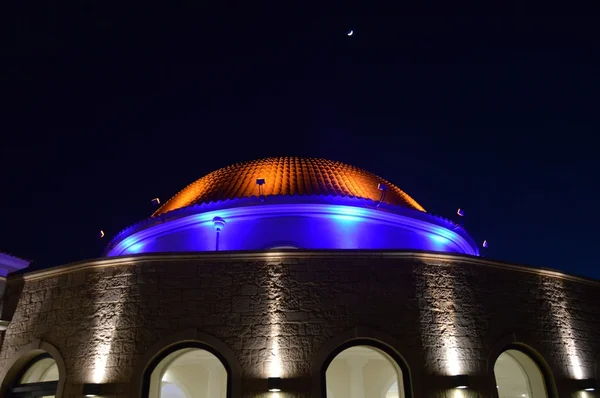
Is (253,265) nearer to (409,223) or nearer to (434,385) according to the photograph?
(434,385)

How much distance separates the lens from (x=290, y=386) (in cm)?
913

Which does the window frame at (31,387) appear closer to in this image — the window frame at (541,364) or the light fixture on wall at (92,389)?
the light fixture on wall at (92,389)

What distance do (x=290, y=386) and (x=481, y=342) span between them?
369cm

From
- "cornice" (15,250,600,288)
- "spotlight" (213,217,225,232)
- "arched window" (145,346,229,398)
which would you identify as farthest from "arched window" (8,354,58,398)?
"spotlight" (213,217,225,232)

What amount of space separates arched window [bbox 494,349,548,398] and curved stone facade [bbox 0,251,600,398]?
0.20 meters

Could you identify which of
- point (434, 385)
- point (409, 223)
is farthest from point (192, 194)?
point (434, 385)

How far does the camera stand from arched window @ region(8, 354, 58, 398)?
10.1 m

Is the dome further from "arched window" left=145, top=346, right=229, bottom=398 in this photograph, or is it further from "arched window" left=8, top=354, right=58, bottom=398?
"arched window" left=8, top=354, right=58, bottom=398

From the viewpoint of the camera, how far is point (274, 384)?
908 cm

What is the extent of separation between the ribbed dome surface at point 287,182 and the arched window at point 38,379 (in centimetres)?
552

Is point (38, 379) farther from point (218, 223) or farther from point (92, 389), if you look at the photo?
point (218, 223)

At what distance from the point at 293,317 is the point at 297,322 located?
0.38ft

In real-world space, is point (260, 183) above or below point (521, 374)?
above

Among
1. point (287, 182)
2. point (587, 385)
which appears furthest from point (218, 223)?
point (587, 385)
